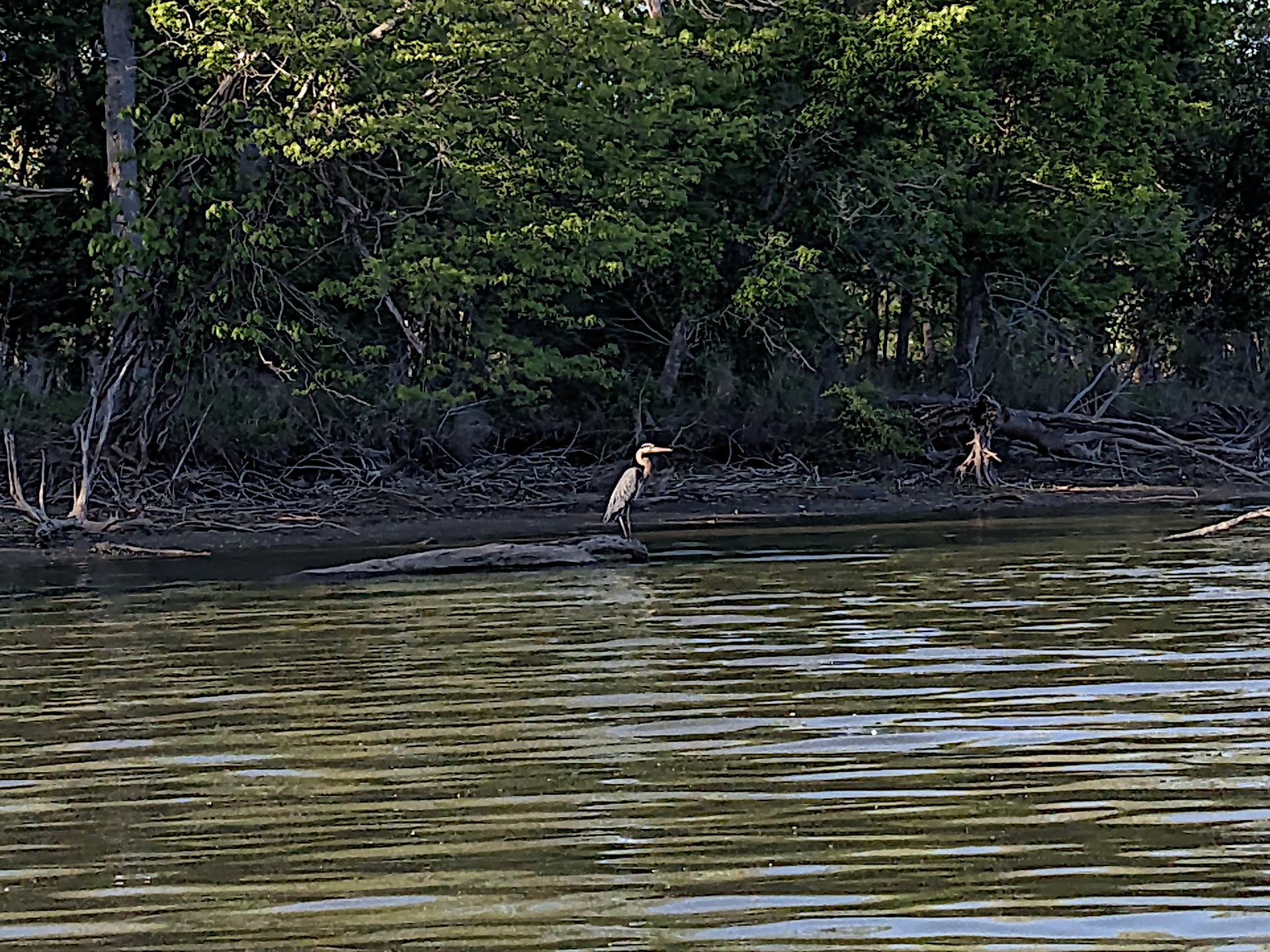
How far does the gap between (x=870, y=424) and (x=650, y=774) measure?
21.2 m

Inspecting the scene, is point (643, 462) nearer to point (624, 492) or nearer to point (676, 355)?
point (624, 492)

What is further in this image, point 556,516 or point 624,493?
point 556,516

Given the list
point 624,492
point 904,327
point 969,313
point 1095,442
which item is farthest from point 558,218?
point 904,327

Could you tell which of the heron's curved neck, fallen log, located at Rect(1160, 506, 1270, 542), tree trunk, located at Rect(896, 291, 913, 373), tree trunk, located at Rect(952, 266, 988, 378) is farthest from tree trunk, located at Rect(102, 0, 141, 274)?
tree trunk, located at Rect(896, 291, 913, 373)

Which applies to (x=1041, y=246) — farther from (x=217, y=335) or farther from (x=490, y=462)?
(x=217, y=335)

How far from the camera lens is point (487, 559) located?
18.2 metres

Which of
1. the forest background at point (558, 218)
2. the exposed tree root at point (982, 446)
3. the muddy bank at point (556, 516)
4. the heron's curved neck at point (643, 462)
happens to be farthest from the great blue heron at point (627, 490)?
the exposed tree root at point (982, 446)

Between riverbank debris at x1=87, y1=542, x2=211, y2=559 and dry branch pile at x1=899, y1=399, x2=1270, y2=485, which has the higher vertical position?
dry branch pile at x1=899, y1=399, x2=1270, y2=485

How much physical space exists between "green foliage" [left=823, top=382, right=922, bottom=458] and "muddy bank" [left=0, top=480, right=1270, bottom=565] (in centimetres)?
91

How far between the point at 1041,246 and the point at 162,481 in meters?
17.4

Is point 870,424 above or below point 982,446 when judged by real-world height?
above

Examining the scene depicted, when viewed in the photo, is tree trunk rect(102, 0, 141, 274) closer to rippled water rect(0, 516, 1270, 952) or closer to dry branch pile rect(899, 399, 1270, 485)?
dry branch pile rect(899, 399, 1270, 485)

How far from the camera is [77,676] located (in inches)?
458

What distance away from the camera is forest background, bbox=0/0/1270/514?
1000 inches
